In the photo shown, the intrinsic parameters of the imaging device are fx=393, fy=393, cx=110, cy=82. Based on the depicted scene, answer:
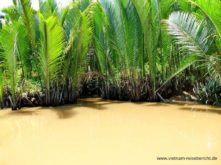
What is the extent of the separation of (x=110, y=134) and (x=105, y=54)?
11.7ft

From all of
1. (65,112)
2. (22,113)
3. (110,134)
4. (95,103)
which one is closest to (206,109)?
(110,134)

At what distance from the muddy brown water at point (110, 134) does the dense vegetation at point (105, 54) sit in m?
0.48

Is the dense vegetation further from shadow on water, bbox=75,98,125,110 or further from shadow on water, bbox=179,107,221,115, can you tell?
shadow on water, bbox=179,107,221,115

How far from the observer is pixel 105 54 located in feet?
30.6

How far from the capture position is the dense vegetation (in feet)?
27.0

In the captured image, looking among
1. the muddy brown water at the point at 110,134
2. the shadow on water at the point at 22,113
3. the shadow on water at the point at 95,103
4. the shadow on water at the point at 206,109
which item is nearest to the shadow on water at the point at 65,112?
the muddy brown water at the point at 110,134

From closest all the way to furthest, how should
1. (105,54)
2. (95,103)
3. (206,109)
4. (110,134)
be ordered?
(110,134), (206,109), (95,103), (105,54)

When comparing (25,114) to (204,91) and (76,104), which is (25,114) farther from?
(204,91)

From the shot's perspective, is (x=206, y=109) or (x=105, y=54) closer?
(x=206, y=109)

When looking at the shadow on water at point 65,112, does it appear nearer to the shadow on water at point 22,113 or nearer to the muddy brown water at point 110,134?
the muddy brown water at point 110,134

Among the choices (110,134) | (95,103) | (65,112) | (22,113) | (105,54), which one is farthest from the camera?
(105,54)

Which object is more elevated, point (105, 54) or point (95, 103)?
point (105, 54)

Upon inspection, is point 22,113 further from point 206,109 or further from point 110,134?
point 206,109

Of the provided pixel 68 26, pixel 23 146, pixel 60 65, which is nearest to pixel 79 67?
pixel 60 65
